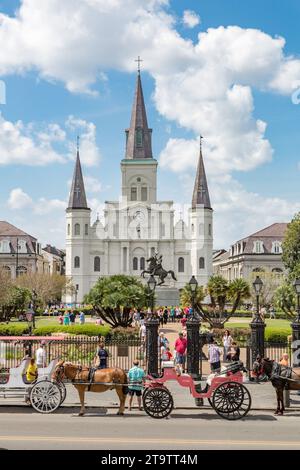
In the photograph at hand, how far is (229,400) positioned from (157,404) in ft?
5.66

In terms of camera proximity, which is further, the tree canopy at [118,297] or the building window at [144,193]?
the building window at [144,193]

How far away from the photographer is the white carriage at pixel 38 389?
597 inches

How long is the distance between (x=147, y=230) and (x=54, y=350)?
6942 cm

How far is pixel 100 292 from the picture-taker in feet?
122

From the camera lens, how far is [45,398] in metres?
15.2

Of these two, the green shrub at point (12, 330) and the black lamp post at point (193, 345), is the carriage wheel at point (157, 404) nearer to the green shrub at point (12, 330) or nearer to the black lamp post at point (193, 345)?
the black lamp post at point (193, 345)

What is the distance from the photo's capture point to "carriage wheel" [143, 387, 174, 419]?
578 inches

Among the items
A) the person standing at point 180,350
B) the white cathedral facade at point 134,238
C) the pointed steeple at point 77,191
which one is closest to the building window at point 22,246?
the white cathedral facade at point 134,238

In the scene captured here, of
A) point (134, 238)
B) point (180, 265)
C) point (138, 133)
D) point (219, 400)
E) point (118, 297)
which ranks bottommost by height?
point (219, 400)

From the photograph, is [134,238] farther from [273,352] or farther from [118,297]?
[273,352]

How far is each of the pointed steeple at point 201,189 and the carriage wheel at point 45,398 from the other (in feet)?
277

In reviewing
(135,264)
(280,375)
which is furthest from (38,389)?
(135,264)
